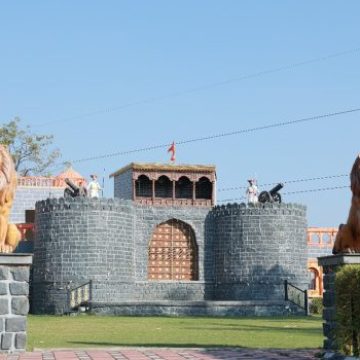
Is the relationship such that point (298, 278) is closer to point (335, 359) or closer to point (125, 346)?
point (125, 346)

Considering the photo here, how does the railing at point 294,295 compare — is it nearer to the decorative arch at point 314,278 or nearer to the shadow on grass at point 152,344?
the decorative arch at point 314,278

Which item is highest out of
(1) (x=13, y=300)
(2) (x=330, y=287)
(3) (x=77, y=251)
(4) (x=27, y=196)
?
(4) (x=27, y=196)

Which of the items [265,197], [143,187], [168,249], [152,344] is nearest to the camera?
[152,344]

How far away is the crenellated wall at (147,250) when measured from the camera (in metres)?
29.1

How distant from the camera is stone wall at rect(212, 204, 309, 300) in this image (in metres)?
30.7

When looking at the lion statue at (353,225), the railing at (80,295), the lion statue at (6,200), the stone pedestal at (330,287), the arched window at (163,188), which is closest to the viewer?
the stone pedestal at (330,287)

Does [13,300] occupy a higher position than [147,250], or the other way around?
[147,250]

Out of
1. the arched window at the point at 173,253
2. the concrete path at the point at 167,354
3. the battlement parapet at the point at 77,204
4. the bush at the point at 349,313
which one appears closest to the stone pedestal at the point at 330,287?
the concrete path at the point at 167,354

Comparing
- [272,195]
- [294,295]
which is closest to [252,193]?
[272,195]

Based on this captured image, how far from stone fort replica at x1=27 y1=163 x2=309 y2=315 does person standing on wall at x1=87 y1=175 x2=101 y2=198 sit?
1530mm

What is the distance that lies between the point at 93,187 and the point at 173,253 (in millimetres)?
3893

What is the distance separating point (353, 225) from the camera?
10688 millimetres

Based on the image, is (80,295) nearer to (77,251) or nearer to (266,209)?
(77,251)

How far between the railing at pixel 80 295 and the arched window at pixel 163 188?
22.2 feet
